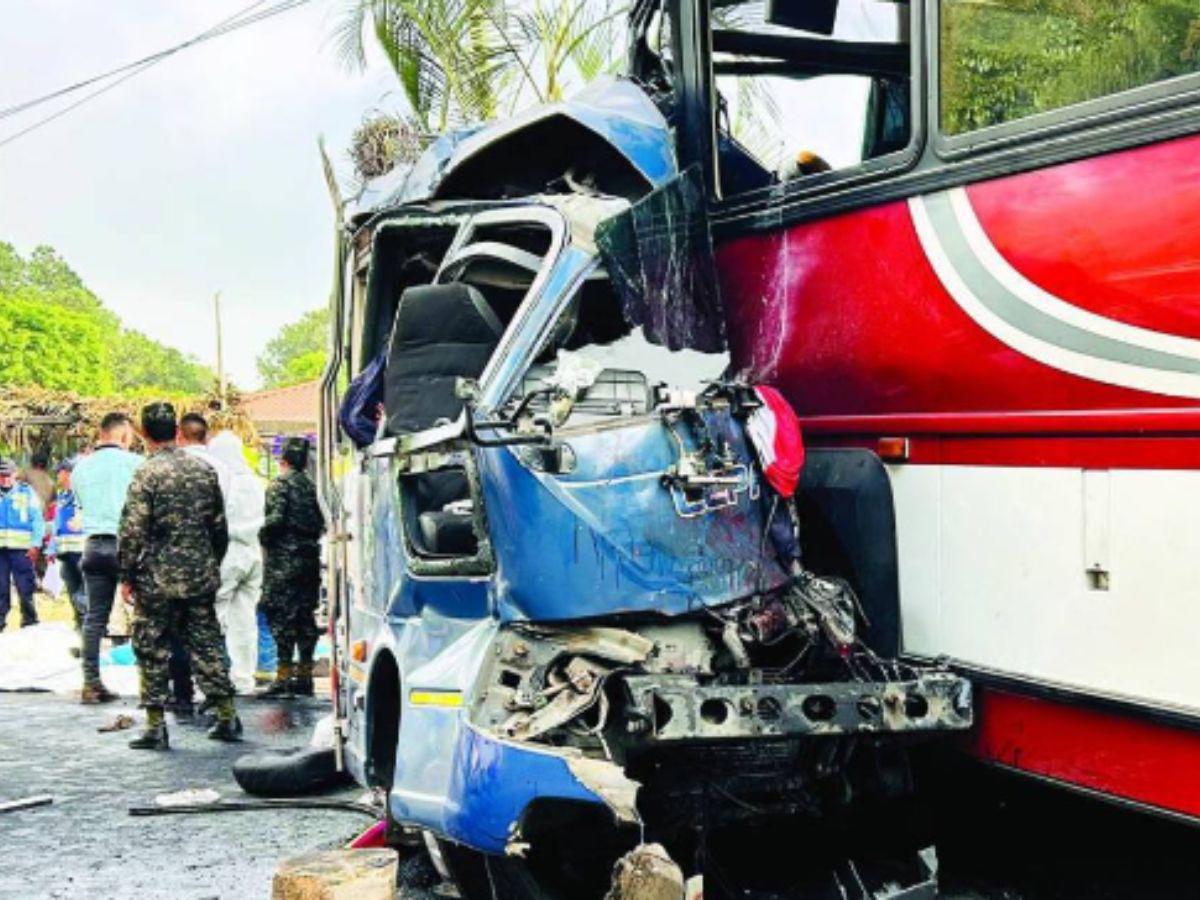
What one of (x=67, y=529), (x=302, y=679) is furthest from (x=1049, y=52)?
(x=67, y=529)

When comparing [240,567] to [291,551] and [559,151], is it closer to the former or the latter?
[291,551]

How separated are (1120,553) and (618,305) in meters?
1.80

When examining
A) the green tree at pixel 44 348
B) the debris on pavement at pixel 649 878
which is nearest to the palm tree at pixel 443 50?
the debris on pavement at pixel 649 878

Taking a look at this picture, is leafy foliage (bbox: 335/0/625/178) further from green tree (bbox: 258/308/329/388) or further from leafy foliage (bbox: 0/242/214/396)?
green tree (bbox: 258/308/329/388)

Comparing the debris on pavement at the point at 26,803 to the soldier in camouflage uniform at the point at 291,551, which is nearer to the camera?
the debris on pavement at the point at 26,803

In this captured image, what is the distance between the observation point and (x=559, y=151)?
5422 millimetres

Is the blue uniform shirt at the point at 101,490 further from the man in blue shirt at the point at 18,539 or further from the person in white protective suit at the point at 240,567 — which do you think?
the man in blue shirt at the point at 18,539

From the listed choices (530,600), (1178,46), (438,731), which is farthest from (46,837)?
(1178,46)

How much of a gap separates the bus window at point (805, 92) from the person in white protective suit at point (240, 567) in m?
5.96

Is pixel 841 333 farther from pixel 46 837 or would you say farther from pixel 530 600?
pixel 46 837

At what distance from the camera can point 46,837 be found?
6348mm

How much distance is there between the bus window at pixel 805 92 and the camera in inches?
175

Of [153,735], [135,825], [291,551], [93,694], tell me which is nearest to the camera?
[135,825]

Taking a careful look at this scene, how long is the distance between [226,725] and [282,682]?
1407 millimetres
